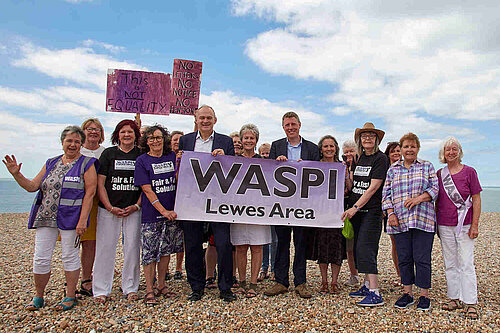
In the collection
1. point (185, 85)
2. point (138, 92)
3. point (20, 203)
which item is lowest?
point (20, 203)

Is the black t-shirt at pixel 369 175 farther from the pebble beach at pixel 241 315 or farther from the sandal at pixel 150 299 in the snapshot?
the sandal at pixel 150 299

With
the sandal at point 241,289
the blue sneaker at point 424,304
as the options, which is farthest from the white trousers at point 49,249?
the blue sneaker at point 424,304

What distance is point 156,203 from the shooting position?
4703mm

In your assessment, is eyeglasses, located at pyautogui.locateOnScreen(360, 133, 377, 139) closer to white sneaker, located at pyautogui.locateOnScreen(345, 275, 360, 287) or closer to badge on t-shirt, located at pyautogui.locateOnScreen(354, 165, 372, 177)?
badge on t-shirt, located at pyautogui.locateOnScreen(354, 165, 372, 177)

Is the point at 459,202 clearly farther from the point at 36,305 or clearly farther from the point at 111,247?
the point at 36,305

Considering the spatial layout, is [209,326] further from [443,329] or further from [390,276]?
[390,276]

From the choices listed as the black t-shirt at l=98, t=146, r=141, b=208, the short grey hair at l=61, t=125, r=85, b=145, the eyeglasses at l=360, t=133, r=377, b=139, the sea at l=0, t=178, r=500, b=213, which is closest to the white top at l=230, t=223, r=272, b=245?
the black t-shirt at l=98, t=146, r=141, b=208

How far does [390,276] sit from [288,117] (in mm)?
4266

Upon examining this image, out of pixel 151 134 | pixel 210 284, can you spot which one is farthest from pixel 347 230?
pixel 151 134

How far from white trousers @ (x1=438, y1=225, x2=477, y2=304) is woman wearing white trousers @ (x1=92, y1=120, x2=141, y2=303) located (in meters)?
4.61

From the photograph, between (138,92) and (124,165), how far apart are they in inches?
172

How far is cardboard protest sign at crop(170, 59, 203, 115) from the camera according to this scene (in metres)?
8.77

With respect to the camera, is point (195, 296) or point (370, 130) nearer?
point (195, 296)

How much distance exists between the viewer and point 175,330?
3902mm
